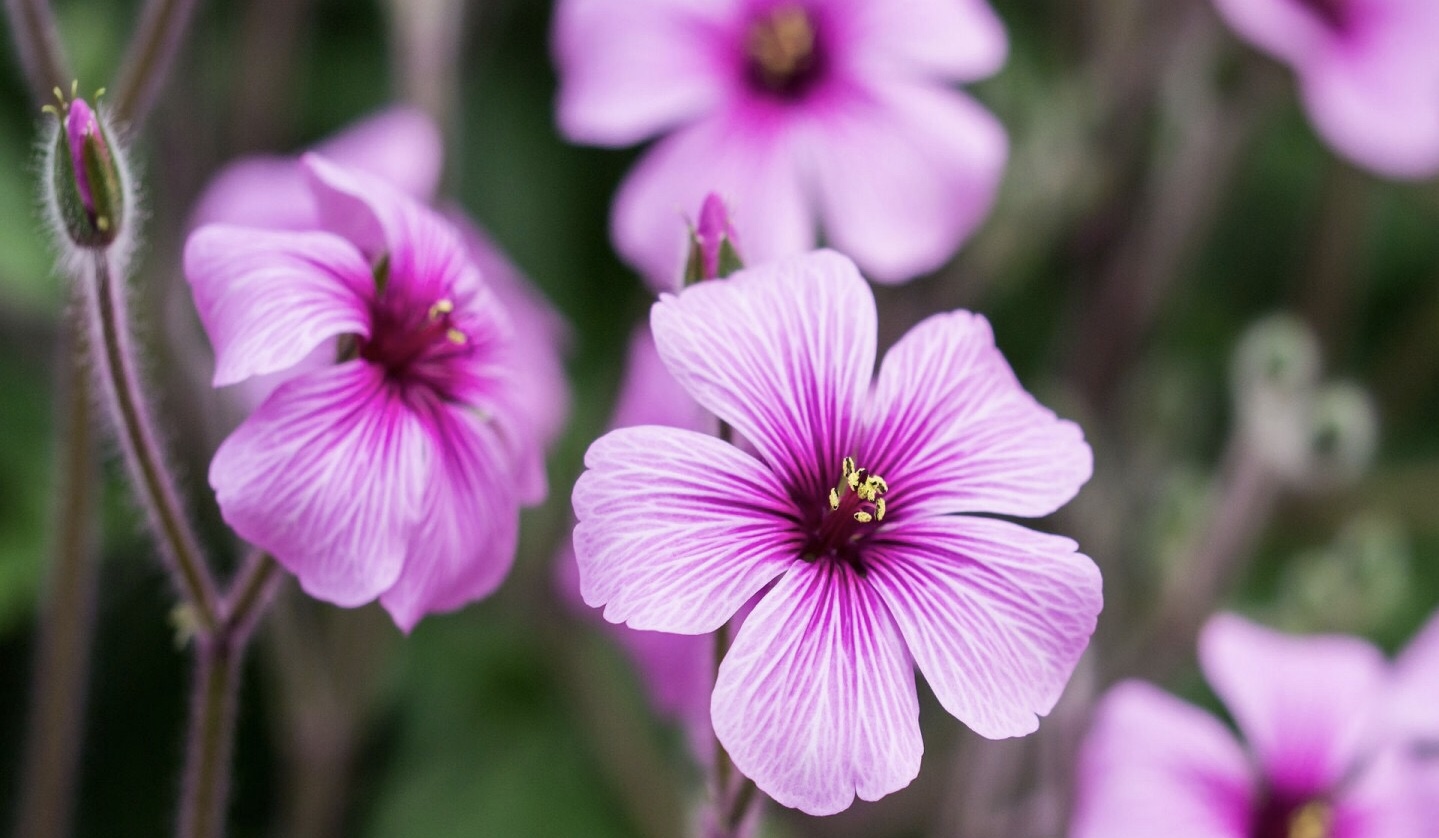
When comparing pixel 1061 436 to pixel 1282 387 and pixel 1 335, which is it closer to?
pixel 1282 387

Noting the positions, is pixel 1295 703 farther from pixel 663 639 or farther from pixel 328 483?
pixel 328 483

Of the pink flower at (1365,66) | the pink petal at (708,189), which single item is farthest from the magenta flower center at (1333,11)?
the pink petal at (708,189)

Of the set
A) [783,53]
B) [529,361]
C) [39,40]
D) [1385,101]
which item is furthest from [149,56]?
[1385,101]

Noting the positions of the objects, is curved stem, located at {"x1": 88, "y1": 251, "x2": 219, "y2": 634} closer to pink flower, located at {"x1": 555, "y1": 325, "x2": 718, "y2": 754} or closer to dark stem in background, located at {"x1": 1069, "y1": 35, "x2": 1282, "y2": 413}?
pink flower, located at {"x1": 555, "y1": 325, "x2": 718, "y2": 754}

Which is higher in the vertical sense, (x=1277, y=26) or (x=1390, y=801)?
(x=1277, y=26)

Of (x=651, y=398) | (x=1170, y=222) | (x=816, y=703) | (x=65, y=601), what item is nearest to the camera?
(x=816, y=703)

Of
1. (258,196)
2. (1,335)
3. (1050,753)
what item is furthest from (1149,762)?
(1,335)
